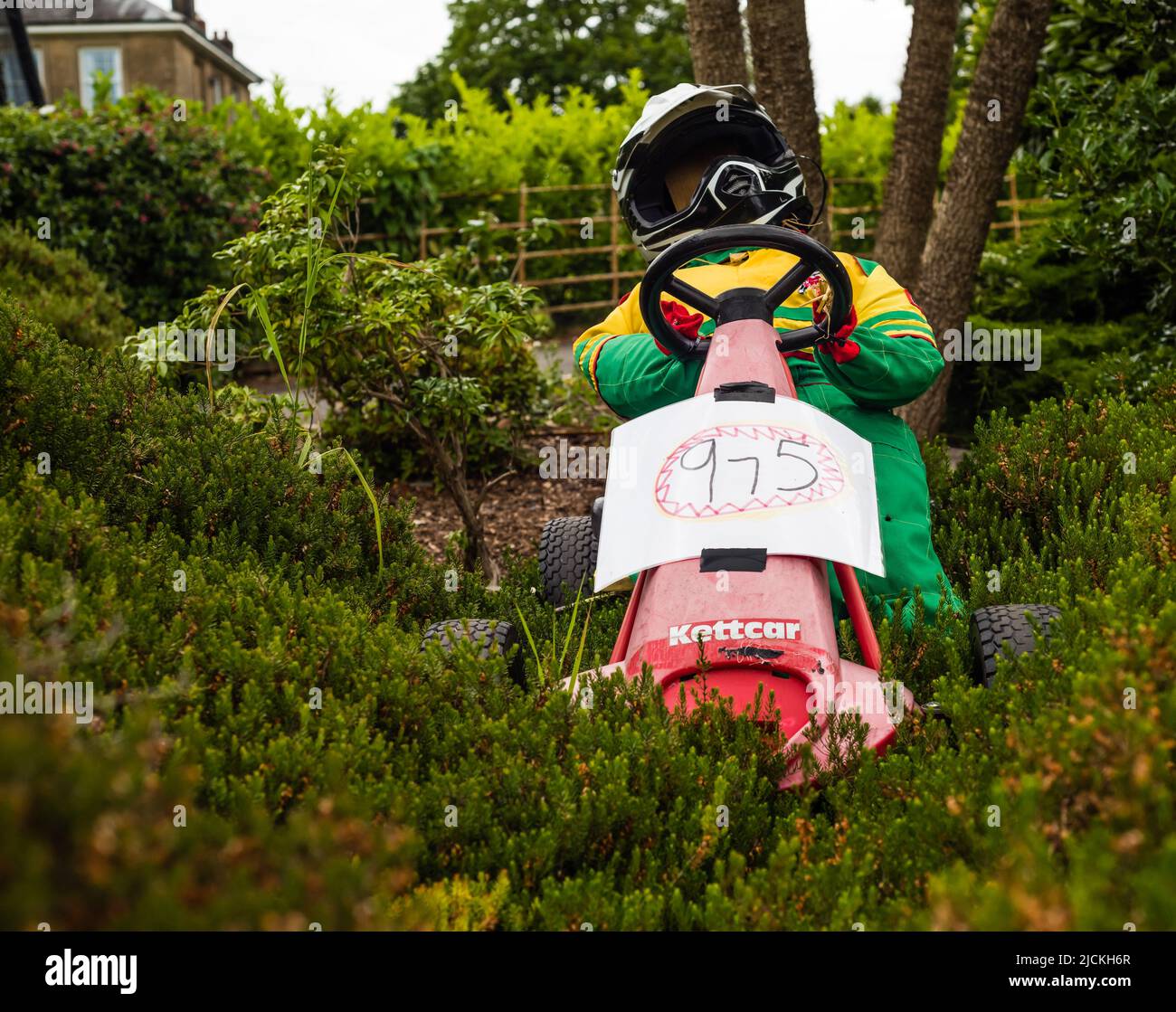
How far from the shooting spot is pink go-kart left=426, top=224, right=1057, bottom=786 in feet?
8.93

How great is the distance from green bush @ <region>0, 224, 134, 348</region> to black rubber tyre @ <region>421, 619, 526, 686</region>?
3.61 m

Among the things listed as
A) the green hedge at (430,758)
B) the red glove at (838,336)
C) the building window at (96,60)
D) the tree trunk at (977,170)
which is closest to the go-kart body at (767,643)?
the green hedge at (430,758)

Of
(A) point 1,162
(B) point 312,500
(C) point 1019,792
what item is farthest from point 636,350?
(A) point 1,162

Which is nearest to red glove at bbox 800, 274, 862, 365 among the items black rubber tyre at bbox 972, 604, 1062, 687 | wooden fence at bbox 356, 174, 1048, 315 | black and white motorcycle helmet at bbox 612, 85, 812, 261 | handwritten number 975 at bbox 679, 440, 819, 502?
black and white motorcycle helmet at bbox 612, 85, 812, 261

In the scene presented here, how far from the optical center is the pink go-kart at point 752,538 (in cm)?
272

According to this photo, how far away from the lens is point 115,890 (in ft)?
4.12

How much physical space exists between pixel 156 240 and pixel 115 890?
10815mm

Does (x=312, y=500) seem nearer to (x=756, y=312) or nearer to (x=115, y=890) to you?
(x=756, y=312)

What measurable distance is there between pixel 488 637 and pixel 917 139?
4440mm

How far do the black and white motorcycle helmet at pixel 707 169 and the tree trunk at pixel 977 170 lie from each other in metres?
2.52

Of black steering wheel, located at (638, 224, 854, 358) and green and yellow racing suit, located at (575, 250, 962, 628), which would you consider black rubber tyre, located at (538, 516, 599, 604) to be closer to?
green and yellow racing suit, located at (575, 250, 962, 628)
